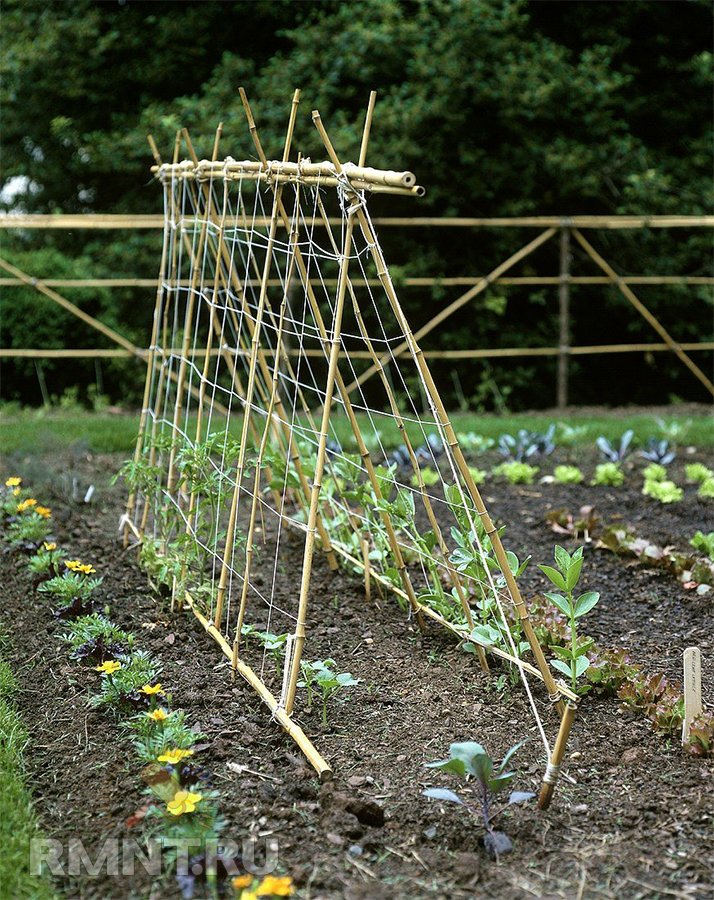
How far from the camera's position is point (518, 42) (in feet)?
29.5

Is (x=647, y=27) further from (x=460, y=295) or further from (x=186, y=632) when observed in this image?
(x=186, y=632)

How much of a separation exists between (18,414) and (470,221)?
13.3ft

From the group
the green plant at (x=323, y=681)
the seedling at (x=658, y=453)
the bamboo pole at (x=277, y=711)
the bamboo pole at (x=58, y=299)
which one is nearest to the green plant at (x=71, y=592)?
the bamboo pole at (x=277, y=711)

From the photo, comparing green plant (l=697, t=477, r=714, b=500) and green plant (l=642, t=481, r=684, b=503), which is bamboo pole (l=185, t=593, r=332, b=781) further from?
green plant (l=697, t=477, r=714, b=500)

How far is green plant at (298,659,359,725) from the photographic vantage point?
2.63 metres

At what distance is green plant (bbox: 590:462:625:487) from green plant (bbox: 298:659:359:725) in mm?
2761

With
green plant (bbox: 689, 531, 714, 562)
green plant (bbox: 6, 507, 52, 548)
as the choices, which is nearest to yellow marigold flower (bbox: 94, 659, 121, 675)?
green plant (bbox: 6, 507, 52, 548)

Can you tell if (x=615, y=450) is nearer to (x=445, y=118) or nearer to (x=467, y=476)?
(x=467, y=476)

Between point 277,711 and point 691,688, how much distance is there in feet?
3.68

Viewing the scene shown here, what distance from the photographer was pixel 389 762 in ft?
8.15

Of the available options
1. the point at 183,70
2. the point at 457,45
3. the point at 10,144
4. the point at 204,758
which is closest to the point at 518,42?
the point at 457,45

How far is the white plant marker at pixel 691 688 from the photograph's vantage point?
2.47 meters

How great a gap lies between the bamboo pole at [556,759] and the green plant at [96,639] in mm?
1380

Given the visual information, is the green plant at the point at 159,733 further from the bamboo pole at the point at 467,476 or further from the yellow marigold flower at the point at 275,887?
the bamboo pole at the point at 467,476
